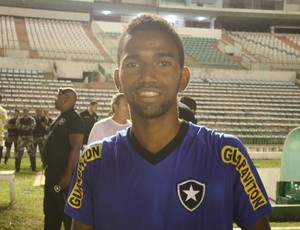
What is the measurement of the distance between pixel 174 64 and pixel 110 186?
0.48m

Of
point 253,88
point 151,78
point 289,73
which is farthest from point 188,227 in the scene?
point 289,73

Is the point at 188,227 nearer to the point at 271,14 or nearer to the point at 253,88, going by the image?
the point at 253,88

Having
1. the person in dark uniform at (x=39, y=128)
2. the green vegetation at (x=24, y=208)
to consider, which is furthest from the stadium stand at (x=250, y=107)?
the green vegetation at (x=24, y=208)

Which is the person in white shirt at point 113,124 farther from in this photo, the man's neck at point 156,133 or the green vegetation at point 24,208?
the man's neck at point 156,133

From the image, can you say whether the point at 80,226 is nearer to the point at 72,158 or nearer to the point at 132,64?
the point at 132,64

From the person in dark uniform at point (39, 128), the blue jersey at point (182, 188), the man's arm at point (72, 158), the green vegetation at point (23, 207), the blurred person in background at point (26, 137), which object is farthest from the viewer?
the person in dark uniform at point (39, 128)

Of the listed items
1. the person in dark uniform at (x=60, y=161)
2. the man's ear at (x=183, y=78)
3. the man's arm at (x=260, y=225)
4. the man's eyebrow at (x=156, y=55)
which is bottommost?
the person in dark uniform at (x=60, y=161)

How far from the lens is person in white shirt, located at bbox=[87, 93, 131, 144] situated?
14.2 feet

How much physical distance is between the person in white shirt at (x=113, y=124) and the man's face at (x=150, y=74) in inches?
113

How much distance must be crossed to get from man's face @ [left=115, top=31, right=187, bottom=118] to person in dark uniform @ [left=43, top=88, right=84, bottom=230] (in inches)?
107

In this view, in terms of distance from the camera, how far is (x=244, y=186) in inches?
53.4

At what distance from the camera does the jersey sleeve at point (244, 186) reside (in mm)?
1361

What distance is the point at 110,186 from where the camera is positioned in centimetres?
141

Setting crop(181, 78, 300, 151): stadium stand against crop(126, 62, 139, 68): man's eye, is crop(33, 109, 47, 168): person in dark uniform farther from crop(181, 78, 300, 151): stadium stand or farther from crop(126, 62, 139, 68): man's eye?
crop(126, 62, 139, 68): man's eye
